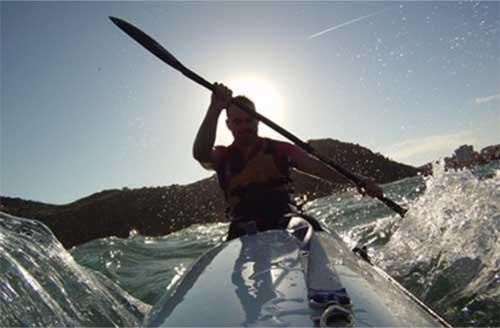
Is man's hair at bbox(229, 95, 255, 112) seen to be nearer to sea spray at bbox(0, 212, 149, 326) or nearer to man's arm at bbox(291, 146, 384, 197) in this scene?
man's arm at bbox(291, 146, 384, 197)

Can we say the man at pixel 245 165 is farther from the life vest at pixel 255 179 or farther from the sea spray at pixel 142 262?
the sea spray at pixel 142 262

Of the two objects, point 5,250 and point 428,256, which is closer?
point 5,250

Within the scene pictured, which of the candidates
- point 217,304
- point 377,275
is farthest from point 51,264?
point 377,275

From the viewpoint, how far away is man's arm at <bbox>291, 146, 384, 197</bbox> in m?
4.50

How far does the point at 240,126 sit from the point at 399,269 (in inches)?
91.1

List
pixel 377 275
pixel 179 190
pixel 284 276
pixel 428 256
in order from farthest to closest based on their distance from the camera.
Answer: pixel 179 190
pixel 428 256
pixel 377 275
pixel 284 276

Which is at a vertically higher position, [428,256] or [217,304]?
[217,304]

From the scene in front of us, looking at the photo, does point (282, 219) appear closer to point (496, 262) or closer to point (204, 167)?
point (204, 167)

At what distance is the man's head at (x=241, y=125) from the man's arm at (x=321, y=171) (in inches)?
19.2

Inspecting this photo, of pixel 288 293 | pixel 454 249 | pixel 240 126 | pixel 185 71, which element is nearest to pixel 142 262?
pixel 185 71

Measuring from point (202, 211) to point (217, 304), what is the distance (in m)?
22.3

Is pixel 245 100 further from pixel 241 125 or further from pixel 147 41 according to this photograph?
pixel 147 41

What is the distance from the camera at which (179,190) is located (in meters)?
26.1

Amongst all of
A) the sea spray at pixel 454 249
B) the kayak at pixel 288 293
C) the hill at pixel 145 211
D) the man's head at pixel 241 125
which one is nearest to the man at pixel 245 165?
the man's head at pixel 241 125
